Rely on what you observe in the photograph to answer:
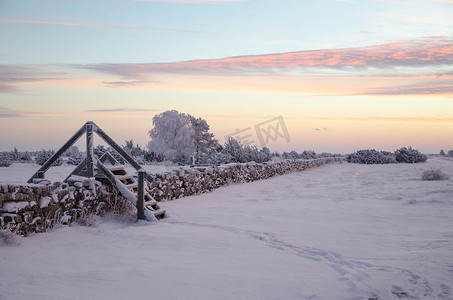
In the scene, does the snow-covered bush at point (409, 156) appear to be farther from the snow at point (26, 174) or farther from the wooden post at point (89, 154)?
the wooden post at point (89, 154)

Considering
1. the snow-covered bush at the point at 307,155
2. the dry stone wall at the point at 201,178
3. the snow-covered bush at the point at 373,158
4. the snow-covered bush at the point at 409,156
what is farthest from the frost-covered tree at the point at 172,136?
the snow-covered bush at the point at 409,156

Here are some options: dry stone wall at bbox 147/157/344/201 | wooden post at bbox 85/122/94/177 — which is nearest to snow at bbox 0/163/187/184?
dry stone wall at bbox 147/157/344/201

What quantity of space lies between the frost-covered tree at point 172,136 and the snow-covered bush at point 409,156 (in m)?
22.5

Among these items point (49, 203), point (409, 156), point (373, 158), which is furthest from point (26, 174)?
point (409, 156)

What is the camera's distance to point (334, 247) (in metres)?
5.61

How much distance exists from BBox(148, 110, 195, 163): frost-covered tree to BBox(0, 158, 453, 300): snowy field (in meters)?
25.1

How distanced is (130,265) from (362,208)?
6.58m

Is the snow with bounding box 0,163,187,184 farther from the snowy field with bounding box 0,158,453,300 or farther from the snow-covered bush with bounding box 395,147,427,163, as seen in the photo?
the snow-covered bush with bounding box 395,147,427,163

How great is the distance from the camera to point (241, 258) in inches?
198

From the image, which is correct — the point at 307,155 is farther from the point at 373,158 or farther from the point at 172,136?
the point at 172,136

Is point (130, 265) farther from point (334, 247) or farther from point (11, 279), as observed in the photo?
point (334, 247)

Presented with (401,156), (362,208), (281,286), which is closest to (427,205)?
(362,208)

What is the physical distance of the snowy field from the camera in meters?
3.84

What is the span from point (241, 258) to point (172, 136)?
2991cm
